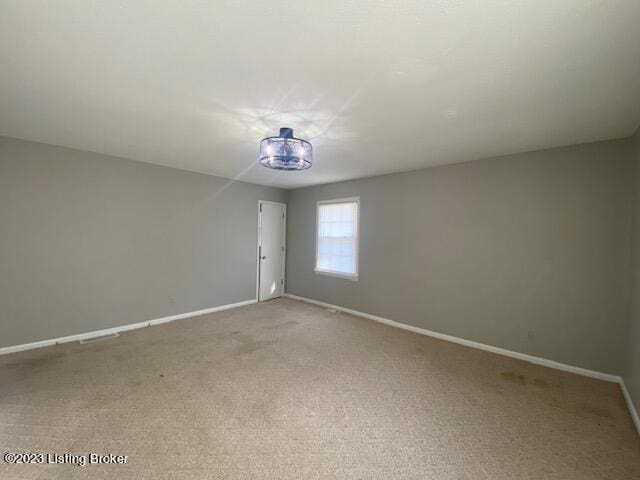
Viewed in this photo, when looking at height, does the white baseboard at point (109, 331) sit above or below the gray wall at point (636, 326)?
below

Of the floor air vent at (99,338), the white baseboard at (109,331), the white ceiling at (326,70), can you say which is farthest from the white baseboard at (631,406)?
the floor air vent at (99,338)

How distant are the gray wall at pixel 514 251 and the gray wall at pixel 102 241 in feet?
9.22

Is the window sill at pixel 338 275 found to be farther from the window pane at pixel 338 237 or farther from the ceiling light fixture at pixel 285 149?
the ceiling light fixture at pixel 285 149

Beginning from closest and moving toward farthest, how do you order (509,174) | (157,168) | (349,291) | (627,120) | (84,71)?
(84,71) < (627,120) < (509,174) < (157,168) < (349,291)

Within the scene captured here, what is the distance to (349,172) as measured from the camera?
439cm

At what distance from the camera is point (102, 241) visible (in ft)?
12.1

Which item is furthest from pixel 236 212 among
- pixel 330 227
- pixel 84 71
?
pixel 84 71

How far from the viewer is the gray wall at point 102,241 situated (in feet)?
10.3

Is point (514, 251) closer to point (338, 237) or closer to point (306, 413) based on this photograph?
point (338, 237)

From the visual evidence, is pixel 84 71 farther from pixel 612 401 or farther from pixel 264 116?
pixel 612 401

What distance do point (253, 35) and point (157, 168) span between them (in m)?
3.53

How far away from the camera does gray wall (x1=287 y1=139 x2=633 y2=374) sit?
2779 millimetres

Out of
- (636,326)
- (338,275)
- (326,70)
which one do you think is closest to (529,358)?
(636,326)

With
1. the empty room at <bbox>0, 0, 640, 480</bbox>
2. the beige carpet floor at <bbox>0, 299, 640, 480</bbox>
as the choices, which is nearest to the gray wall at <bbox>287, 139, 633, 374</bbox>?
the empty room at <bbox>0, 0, 640, 480</bbox>
